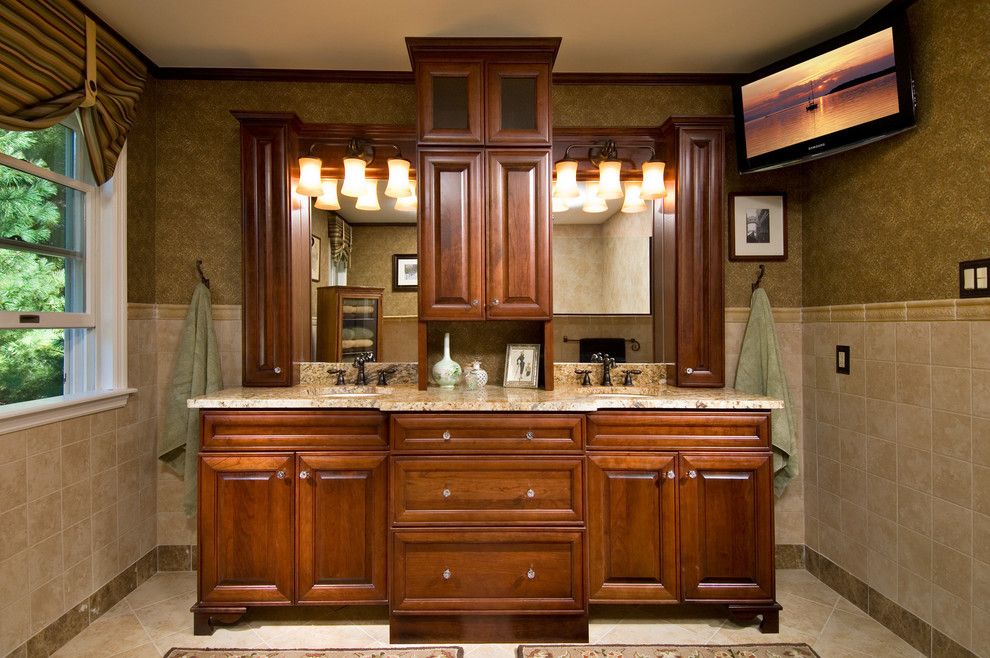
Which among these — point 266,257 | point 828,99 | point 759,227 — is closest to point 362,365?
point 266,257

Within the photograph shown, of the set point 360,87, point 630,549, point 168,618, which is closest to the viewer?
point 630,549

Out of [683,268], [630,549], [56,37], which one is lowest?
[630,549]

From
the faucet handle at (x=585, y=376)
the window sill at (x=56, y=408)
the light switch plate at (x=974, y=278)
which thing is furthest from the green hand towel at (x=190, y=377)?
the light switch plate at (x=974, y=278)

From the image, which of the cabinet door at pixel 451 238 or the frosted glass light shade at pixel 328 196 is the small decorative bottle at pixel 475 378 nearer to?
the cabinet door at pixel 451 238

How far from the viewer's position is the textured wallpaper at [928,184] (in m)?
1.91

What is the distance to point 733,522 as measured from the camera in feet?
7.38

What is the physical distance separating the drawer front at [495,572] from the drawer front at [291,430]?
42cm

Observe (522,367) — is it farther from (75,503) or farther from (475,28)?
(75,503)

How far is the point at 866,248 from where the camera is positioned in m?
2.45

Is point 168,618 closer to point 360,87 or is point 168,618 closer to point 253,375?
point 253,375

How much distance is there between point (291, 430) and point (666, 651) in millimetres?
1746

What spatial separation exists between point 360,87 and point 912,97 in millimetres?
2528

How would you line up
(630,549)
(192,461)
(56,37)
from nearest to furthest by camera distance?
(56,37)
(630,549)
(192,461)

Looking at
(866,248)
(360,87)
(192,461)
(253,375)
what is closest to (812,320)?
(866,248)
